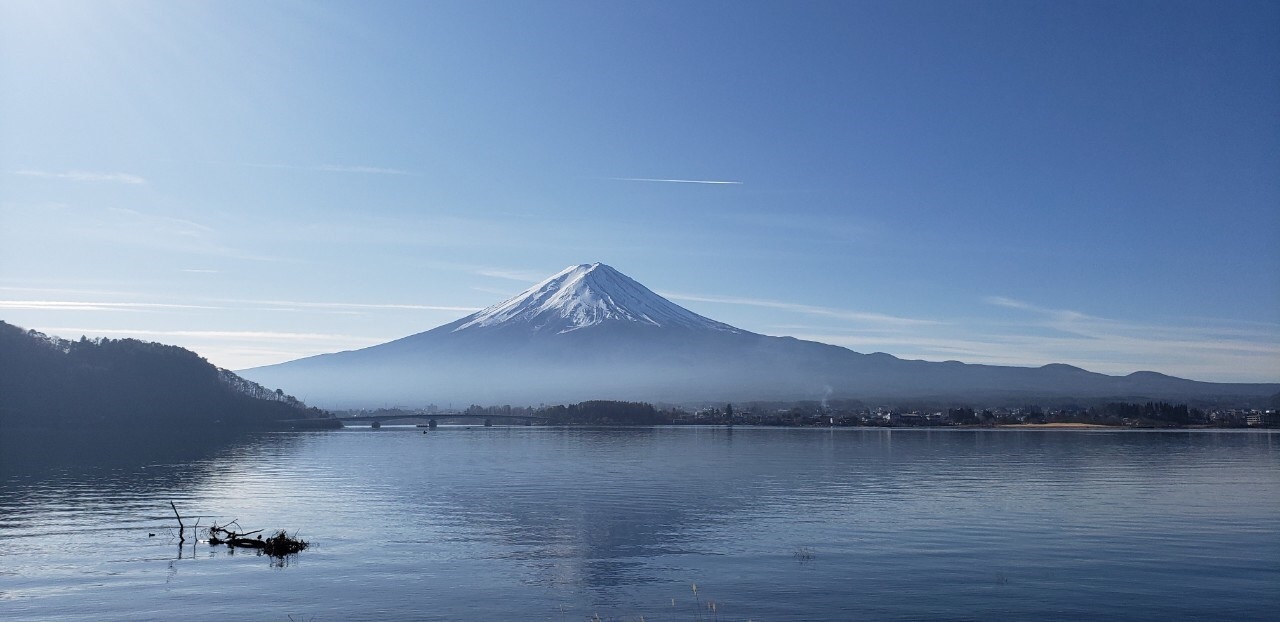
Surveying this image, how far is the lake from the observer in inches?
1084

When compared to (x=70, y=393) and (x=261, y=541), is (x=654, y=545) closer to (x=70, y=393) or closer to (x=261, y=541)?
(x=261, y=541)

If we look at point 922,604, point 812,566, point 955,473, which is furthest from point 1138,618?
point 955,473

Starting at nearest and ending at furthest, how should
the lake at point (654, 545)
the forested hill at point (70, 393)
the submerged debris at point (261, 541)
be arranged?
the lake at point (654, 545), the submerged debris at point (261, 541), the forested hill at point (70, 393)

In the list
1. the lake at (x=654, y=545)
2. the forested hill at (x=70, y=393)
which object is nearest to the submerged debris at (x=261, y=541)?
the lake at (x=654, y=545)

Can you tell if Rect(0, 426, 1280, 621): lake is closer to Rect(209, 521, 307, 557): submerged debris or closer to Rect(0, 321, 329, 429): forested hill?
Rect(209, 521, 307, 557): submerged debris

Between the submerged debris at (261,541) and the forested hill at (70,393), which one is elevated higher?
the forested hill at (70,393)

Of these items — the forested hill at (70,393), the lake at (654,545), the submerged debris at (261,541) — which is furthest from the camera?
the forested hill at (70,393)

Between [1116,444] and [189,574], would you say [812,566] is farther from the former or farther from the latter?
[1116,444]

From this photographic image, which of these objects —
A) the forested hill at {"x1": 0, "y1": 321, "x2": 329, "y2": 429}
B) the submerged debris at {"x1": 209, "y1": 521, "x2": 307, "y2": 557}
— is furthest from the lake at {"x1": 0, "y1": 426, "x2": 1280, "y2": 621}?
the forested hill at {"x1": 0, "y1": 321, "x2": 329, "y2": 429}

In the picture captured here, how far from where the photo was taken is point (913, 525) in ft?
141

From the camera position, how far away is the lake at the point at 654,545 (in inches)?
1084

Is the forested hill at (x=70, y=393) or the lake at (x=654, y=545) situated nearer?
the lake at (x=654, y=545)

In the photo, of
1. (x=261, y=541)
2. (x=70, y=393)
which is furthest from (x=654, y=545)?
(x=70, y=393)

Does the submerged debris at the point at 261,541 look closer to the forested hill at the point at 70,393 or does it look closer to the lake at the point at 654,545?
the lake at the point at 654,545
